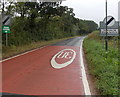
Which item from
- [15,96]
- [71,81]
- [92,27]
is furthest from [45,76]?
[92,27]

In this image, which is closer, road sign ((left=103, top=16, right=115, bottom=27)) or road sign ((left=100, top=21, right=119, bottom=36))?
road sign ((left=103, top=16, right=115, bottom=27))

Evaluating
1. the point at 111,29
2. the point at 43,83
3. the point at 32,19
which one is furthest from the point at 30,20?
the point at 43,83

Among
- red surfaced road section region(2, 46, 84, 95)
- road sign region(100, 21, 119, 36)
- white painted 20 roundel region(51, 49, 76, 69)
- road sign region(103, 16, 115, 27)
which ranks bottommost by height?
red surfaced road section region(2, 46, 84, 95)

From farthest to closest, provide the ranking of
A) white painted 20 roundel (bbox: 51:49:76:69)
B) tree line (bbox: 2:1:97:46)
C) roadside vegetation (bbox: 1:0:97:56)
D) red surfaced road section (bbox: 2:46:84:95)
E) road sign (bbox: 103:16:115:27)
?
tree line (bbox: 2:1:97:46)
roadside vegetation (bbox: 1:0:97:56)
road sign (bbox: 103:16:115:27)
white painted 20 roundel (bbox: 51:49:76:69)
red surfaced road section (bbox: 2:46:84:95)

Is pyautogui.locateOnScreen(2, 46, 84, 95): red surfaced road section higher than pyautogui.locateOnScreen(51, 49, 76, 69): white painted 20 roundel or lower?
lower

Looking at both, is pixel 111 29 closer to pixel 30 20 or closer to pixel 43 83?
pixel 43 83

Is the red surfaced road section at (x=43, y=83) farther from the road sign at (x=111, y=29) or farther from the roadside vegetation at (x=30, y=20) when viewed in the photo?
the roadside vegetation at (x=30, y=20)

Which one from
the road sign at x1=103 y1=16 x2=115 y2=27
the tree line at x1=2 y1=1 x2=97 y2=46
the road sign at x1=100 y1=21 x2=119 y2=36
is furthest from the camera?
the tree line at x1=2 y1=1 x2=97 y2=46

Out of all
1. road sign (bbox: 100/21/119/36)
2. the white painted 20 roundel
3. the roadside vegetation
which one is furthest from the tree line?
road sign (bbox: 100/21/119/36)

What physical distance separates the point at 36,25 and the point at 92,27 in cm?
10997

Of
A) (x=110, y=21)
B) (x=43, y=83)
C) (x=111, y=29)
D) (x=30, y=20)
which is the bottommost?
(x=43, y=83)

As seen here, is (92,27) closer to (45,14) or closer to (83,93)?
(45,14)

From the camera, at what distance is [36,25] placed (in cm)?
2822

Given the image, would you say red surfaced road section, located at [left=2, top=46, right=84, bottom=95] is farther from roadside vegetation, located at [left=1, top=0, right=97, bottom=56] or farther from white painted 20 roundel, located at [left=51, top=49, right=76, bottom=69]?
roadside vegetation, located at [left=1, top=0, right=97, bottom=56]
